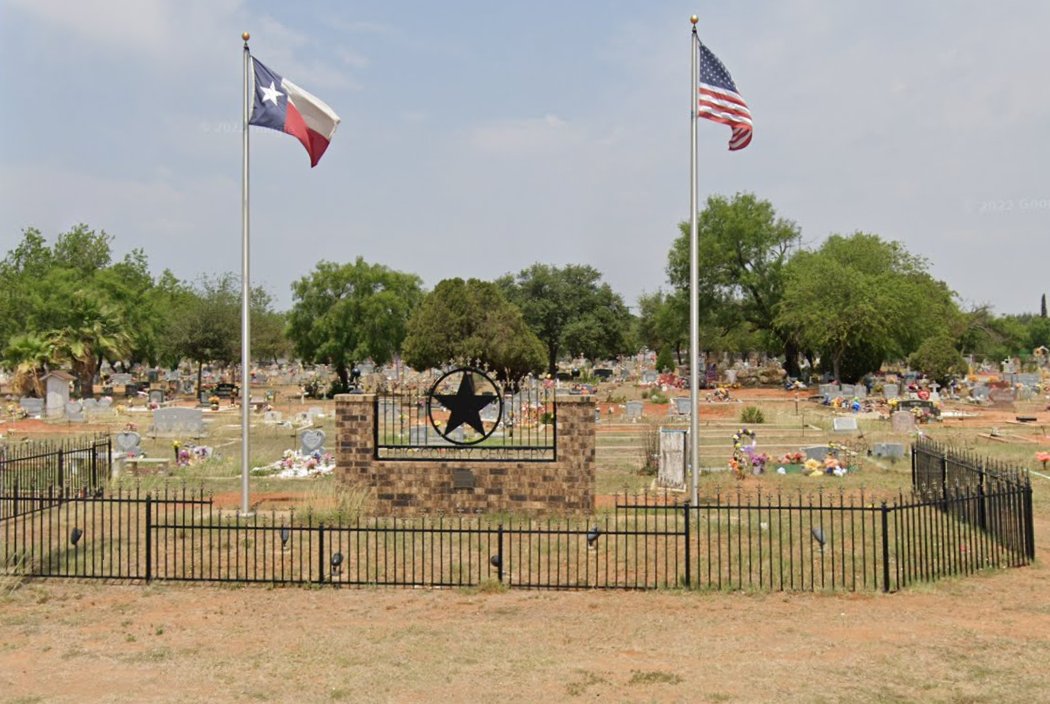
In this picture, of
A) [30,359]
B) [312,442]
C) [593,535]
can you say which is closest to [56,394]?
[30,359]

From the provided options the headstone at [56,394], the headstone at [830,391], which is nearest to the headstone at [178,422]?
the headstone at [56,394]

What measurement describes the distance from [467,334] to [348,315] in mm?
8962

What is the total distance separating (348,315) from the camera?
4991 centimetres

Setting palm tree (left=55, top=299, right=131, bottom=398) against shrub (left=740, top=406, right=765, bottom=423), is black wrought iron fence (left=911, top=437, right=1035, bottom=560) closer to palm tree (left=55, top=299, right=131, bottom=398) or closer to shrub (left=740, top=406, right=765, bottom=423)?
shrub (left=740, top=406, right=765, bottom=423)

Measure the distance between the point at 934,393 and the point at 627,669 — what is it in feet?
129

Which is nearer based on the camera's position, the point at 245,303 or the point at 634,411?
the point at 245,303

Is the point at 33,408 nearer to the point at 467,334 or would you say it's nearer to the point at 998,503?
the point at 467,334

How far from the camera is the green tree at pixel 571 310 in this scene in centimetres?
6875

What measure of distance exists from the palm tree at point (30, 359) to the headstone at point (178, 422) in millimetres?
18739

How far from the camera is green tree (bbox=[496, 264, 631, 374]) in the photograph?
68.8 metres

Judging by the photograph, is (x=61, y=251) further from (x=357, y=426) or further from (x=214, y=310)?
(x=357, y=426)

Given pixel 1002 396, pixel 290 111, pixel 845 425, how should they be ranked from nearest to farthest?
1. pixel 290 111
2. pixel 845 425
3. pixel 1002 396

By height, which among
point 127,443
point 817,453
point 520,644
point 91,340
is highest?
point 91,340

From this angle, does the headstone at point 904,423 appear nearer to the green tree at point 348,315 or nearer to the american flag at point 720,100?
the american flag at point 720,100
